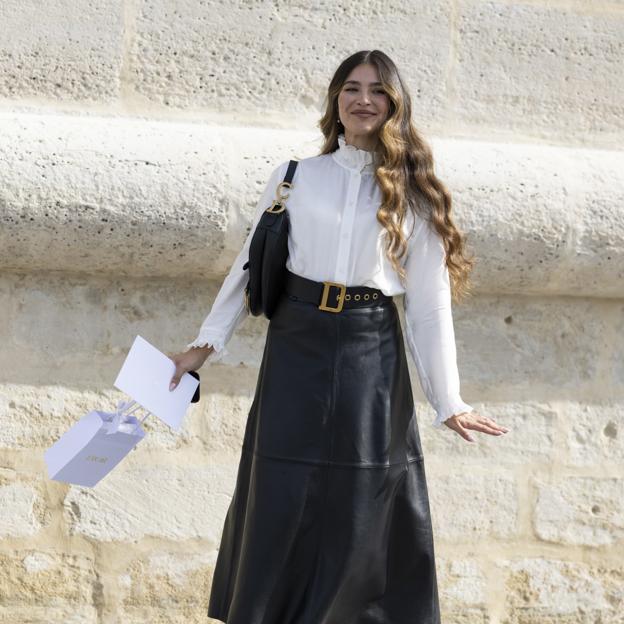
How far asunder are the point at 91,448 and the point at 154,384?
0.19m

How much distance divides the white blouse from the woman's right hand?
3cm

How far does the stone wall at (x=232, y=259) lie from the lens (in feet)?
9.81

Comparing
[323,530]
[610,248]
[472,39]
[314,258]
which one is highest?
[472,39]

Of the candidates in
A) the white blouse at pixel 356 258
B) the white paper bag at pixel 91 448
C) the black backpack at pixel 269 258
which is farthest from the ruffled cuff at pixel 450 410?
the white paper bag at pixel 91 448

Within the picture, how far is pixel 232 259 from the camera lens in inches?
120

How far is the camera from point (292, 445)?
2477mm

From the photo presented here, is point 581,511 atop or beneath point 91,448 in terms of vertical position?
atop

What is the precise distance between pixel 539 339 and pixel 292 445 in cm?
111

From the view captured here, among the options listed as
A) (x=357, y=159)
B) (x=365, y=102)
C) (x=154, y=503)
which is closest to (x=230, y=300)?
(x=357, y=159)

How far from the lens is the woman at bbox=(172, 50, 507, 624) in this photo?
2473 mm

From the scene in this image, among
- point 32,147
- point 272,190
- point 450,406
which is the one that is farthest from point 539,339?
point 32,147

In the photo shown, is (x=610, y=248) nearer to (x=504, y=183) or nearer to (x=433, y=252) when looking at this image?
(x=504, y=183)

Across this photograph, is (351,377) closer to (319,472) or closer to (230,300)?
(319,472)

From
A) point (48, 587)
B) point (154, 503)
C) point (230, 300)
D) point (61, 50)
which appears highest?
point (61, 50)
